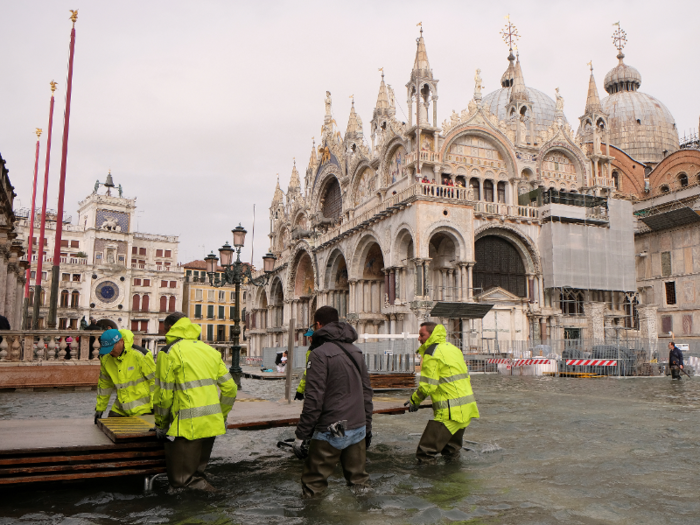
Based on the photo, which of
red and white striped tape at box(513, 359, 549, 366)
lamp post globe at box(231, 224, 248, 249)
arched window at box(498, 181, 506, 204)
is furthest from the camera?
arched window at box(498, 181, 506, 204)

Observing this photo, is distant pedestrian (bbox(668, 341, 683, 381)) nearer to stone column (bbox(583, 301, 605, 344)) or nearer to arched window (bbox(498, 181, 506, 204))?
stone column (bbox(583, 301, 605, 344))

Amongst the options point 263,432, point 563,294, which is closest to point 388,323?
point 563,294

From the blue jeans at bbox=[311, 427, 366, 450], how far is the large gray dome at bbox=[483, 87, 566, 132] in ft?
145

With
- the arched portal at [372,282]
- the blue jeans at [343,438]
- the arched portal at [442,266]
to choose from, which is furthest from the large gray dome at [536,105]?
the blue jeans at [343,438]

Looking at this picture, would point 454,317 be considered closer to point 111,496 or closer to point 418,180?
point 418,180

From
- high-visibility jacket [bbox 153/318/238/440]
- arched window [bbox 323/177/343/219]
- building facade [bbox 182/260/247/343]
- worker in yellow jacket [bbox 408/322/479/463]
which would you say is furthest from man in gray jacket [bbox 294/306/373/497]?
building facade [bbox 182/260/247/343]

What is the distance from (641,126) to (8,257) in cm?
4737

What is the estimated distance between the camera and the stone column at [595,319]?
3003 centimetres

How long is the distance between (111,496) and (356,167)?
3284 cm

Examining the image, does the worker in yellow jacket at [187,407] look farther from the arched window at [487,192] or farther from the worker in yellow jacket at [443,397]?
the arched window at [487,192]

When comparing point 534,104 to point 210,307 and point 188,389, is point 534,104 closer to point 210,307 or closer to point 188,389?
point 210,307

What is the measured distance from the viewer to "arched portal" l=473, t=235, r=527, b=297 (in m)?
31.1

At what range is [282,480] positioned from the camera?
19.5ft

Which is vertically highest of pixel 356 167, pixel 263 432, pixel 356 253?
pixel 356 167
